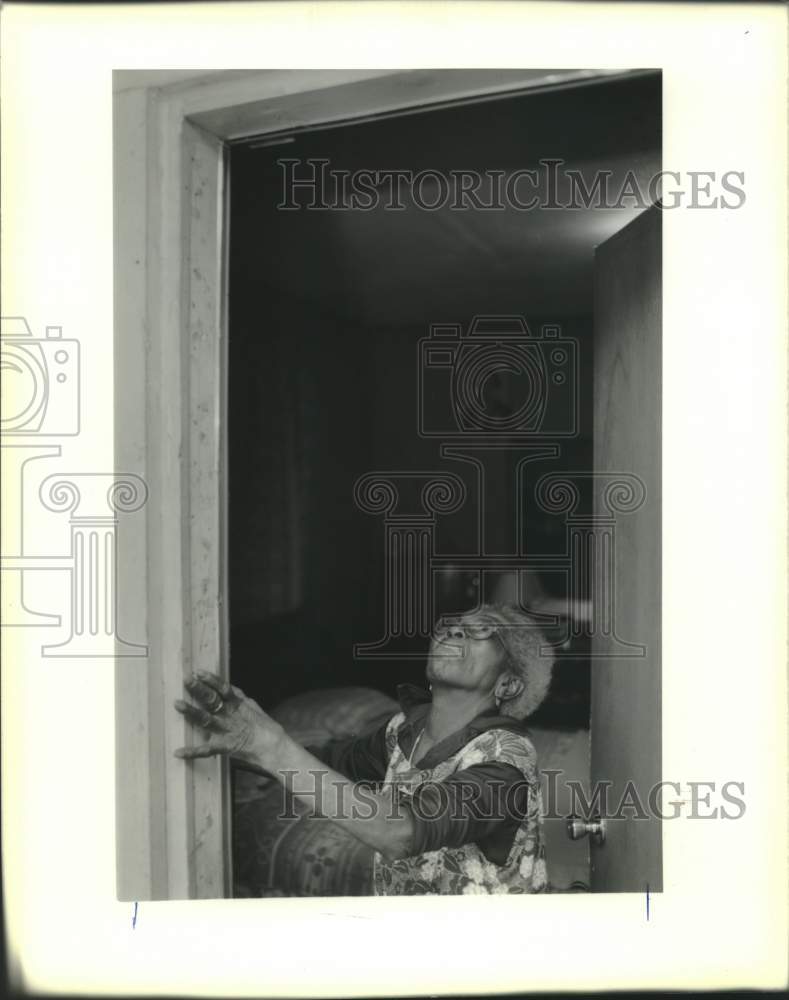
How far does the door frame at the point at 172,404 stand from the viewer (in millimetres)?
1496

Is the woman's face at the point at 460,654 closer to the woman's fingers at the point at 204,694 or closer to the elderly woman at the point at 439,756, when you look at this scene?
the elderly woman at the point at 439,756

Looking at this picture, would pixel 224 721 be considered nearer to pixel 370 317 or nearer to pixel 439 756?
pixel 439 756

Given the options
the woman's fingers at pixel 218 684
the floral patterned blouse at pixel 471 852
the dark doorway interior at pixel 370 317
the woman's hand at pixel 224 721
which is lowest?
the floral patterned blouse at pixel 471 852

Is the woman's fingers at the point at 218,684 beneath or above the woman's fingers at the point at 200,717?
above

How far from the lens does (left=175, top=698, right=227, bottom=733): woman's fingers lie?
1519mm

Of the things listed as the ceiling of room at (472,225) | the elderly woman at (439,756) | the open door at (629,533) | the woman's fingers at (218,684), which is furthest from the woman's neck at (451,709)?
the ceiling of room at (472,225)

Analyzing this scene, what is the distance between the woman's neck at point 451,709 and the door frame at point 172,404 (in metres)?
0.36

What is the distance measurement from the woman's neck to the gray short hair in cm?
4

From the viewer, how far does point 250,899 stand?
1554mm

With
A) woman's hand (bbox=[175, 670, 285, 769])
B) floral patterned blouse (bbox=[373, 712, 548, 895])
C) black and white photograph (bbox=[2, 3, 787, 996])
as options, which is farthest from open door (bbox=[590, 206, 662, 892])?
woman's hand (bbox=[175, 670, 285, 769])

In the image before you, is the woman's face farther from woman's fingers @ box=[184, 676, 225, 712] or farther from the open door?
woman's fingers @ box=[184, 676, 225, 712]

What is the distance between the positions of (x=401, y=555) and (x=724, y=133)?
899 mm

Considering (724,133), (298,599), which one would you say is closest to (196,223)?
(298,599)

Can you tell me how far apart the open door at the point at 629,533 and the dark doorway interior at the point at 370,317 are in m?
0.04
